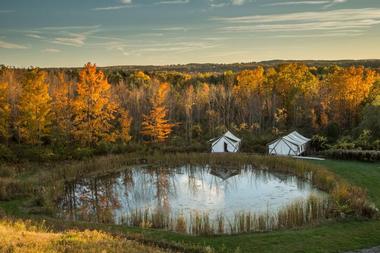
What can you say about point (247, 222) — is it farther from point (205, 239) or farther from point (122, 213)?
point (122, 213)

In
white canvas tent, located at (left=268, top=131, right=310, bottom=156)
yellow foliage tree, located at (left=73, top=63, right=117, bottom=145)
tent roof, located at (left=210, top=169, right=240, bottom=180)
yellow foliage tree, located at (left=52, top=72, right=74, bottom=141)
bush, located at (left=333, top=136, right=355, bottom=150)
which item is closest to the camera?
tent roof, located at (left=210, top=169, right=240, bottom=180)

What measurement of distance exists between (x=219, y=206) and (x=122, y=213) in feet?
18.5

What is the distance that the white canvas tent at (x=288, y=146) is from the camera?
4106 cm

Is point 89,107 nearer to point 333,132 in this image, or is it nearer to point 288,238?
point 333,132

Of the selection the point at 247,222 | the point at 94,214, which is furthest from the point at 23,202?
the point at 247,222

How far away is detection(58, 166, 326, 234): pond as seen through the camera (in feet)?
68.3

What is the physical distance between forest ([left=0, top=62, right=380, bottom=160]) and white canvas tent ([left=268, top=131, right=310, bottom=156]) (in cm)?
229

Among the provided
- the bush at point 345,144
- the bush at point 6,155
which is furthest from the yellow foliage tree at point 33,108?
the bush at point 345,144

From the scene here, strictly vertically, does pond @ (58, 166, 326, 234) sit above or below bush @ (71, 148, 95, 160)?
below

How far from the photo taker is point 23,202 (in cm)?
2442

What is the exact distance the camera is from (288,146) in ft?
135

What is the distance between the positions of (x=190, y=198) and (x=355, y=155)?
57.3ft

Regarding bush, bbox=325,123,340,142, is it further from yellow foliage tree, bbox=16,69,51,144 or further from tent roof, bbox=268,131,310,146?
yellow foliage tree, bbox=16,69,51,144

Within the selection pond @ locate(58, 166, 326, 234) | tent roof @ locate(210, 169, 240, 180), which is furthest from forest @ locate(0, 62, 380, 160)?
pond @ locate(58, 166, 326, 234)
